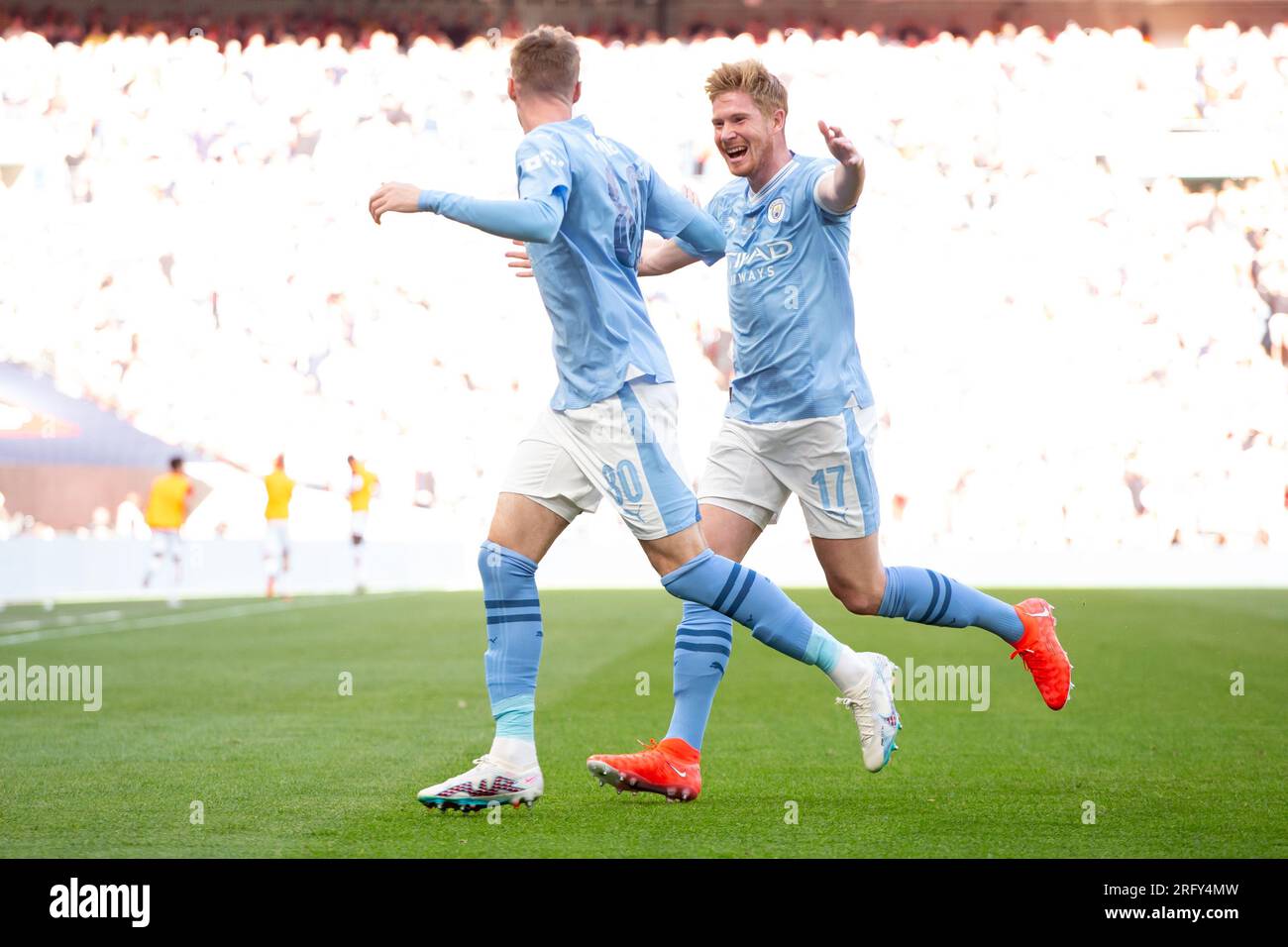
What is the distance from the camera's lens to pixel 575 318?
4.88 metres

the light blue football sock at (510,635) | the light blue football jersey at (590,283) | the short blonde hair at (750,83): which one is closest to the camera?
the light blue football jersey at (590,283)

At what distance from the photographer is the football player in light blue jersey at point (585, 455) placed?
15.8ft

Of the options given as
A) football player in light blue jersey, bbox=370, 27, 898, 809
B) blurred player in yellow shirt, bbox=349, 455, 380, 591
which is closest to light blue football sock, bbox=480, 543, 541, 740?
football player in light blue jersey, bbox=370, 27, 898, 809

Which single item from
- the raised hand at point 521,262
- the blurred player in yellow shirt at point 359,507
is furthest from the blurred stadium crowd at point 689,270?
the raised hand at point 521,262

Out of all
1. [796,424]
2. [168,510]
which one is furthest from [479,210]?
[168,510]

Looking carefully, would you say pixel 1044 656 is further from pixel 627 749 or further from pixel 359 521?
pixel 359 521

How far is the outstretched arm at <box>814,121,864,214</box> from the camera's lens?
4.80 meters

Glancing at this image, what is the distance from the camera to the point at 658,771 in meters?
5.17

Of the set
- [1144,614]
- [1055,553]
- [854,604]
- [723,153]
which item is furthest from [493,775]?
[1055,553]

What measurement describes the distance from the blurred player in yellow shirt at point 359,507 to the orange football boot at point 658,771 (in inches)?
684

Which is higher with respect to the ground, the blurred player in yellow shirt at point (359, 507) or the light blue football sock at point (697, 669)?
the blurred player in yellow shirt at point (359, 507)

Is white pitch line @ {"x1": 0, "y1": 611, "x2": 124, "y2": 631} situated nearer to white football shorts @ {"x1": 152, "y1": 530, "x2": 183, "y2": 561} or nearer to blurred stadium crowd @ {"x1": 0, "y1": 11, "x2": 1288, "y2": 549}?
white football shorts @ {"x1": 152, "y1": 530, "x2": 183, "y2": 561}

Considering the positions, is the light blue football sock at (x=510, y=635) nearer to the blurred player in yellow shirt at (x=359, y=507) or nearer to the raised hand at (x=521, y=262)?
the raised hand at (x=521, y=262)

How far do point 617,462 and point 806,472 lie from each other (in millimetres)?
904
